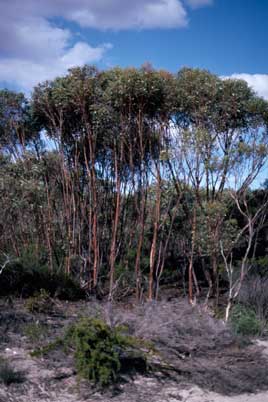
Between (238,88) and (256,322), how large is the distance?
5.70 m

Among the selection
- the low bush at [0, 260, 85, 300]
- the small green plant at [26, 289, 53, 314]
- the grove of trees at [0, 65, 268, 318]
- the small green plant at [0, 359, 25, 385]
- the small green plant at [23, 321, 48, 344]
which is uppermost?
the grove of trees at [0, 65, 268, 318]

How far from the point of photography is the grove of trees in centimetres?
1375

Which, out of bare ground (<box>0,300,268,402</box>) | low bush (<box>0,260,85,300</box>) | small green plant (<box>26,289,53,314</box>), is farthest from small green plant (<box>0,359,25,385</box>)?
low bush (<box>0,260,85,300</box>)

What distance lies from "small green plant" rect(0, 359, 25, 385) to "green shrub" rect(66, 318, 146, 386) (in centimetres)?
78

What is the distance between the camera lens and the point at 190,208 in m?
15.0

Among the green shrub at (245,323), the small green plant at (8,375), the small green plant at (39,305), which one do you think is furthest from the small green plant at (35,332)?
the green shrub at (245,323)

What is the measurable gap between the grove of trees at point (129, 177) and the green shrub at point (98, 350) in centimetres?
476

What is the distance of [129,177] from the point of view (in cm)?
1575

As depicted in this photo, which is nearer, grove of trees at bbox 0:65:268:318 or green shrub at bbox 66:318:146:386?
green shrub at bbox 66:318:146:386

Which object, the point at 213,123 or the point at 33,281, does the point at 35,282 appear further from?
the point at 213,123

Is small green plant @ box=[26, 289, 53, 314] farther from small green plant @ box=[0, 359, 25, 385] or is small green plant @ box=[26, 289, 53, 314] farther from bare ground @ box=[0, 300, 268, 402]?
small green plant @ box=[0, 359, 25, 385]

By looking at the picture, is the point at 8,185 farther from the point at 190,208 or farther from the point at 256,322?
the point at 256,322

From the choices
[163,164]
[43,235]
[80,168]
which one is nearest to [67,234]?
[43,235]

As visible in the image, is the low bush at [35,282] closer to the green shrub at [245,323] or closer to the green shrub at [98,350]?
the green shrub at [245,323]
